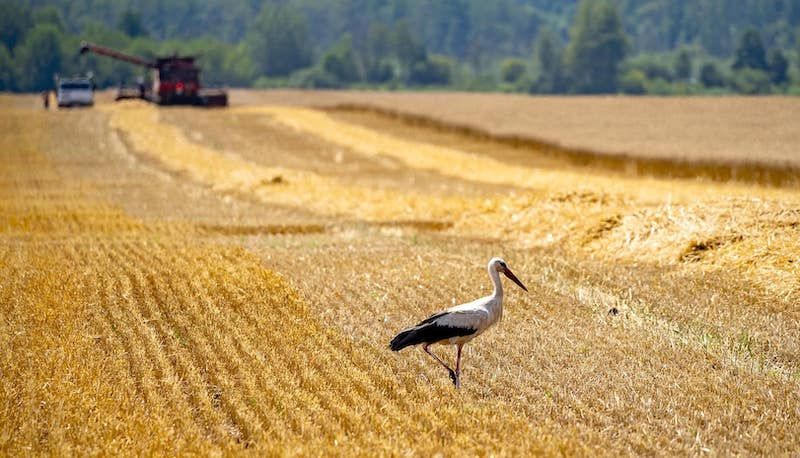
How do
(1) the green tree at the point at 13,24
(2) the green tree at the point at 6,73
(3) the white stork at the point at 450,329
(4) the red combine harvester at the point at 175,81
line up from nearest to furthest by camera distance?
(3) the white stork at the point at 450,329 < (4) the red combine harvester at the point at 175,81 < (2) the green tree at the point at 6,73 < (1) the green tree at the point at 13,24

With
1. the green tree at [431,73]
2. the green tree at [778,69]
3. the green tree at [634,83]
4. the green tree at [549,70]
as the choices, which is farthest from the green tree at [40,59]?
the green tree at [778,69]

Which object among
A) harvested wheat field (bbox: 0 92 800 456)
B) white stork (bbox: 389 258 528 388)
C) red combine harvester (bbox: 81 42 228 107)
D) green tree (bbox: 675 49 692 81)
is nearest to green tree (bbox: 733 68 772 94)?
→ green tree (bbox: 675 49 692 81)

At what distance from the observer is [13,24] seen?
19288 cm

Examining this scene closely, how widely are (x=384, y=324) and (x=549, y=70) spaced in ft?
561

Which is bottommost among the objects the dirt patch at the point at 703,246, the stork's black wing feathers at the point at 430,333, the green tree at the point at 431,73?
the green tree at the point at 431,73

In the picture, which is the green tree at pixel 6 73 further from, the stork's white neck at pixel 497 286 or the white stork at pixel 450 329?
the white stork at pixel 450 329

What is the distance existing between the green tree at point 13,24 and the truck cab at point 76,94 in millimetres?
112058

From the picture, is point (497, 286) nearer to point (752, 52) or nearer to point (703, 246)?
point (703, 246)

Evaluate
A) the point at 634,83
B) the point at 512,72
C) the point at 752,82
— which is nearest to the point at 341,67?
the point at 512,72

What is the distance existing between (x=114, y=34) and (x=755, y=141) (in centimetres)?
16221

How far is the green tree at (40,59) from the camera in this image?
165250mm

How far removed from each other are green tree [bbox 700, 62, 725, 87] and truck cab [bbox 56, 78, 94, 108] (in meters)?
93.2

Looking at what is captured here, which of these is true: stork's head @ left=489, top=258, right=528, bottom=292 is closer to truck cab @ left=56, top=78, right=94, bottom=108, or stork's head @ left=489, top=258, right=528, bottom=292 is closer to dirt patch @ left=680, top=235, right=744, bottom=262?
dirt patch @ left=680, top=235, right=744, bottom=262

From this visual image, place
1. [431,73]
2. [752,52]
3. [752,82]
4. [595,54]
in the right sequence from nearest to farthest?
[752,82], [752,52], [595,54], [431,73]
